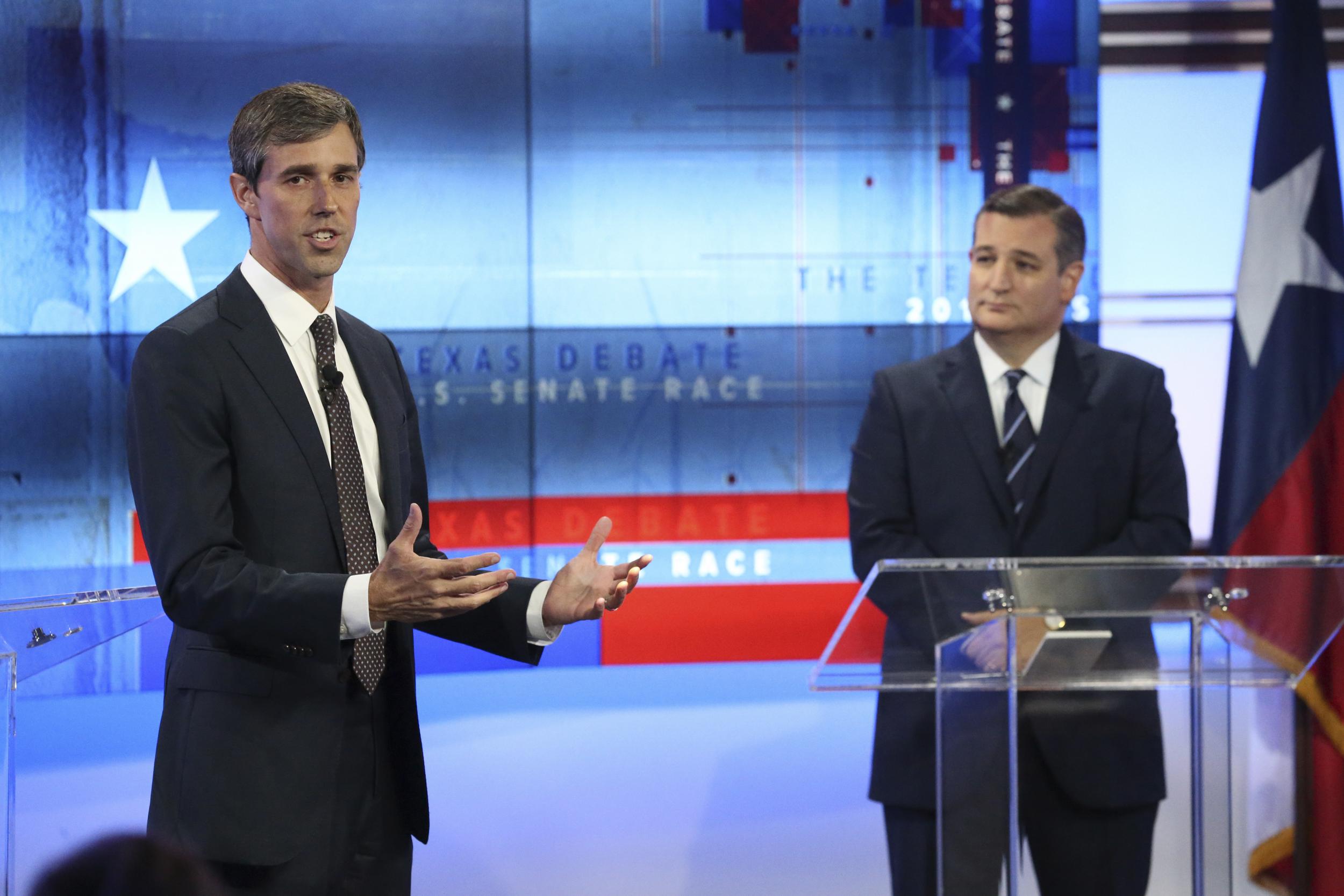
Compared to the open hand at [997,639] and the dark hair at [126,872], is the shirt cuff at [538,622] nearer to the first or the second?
the open hand at [997,639]

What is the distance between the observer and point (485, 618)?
1733mm

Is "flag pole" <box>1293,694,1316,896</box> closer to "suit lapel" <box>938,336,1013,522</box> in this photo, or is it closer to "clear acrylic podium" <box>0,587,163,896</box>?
"suit lapel" <box>938,336,1013,522</box>

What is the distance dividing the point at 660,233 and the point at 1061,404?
164 cm

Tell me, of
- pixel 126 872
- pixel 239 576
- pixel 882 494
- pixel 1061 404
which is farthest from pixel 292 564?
pixel 1061 404

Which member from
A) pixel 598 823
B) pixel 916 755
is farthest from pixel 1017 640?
pixel 598 823

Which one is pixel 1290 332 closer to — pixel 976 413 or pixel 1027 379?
pixel 1027 379

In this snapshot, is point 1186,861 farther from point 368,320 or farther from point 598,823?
point 368,320

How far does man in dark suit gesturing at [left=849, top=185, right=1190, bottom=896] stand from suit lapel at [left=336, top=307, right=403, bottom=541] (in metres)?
1.02

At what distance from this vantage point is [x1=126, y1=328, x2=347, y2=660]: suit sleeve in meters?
1.43

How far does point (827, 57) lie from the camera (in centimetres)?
372

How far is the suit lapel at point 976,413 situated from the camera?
91.7 inches

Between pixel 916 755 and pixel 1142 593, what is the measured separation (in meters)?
0.60

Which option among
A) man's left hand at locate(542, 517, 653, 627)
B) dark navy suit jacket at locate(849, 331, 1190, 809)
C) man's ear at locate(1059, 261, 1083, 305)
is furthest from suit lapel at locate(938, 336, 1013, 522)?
man's left hand at locate(542, 517, 653, 627)

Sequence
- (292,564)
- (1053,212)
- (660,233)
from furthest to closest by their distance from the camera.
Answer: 1. (660,233)
2. (1053,212)
3. (292,564)
